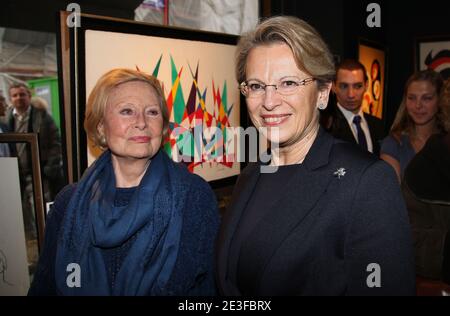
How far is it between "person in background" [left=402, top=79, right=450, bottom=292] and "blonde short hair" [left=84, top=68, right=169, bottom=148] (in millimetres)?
1252

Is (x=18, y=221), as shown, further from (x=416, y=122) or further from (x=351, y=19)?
(x=351, y=19)

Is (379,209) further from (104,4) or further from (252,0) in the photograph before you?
(252,0)

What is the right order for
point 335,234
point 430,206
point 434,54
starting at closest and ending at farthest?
point 335,234
point 430,206
point 434,54

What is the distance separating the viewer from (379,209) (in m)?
1.31

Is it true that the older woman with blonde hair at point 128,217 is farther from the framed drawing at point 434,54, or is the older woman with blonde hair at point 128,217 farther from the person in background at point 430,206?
the framed drawing at point 434,54

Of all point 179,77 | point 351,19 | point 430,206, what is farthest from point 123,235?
point 351,19

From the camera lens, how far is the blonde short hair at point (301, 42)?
151 centimetres

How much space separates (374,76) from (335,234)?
456cm

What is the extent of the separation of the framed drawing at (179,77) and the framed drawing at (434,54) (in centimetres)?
401

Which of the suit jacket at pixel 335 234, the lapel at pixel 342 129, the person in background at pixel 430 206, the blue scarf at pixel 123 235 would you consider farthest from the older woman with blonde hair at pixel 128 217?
the lapel at pixel 342 129

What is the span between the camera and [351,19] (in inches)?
169

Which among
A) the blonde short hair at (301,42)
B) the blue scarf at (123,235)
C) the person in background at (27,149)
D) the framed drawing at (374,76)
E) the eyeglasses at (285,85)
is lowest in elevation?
the blue scarf at (123,235)

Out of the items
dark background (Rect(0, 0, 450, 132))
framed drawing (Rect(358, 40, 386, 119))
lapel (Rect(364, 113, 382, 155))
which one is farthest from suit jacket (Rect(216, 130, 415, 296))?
framed drawing (Rect(358, 40, 386, 119))

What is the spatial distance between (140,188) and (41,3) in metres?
1.10
